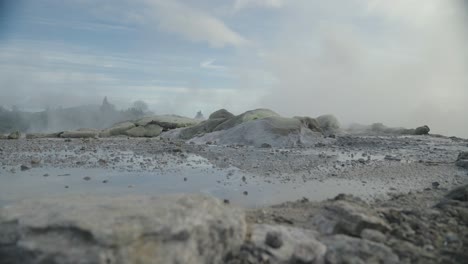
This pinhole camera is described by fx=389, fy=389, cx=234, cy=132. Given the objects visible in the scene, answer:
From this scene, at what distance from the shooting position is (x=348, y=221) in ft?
16.0

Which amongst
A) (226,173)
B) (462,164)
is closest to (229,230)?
(226,173)

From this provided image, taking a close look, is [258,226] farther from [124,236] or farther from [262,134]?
[262,134]

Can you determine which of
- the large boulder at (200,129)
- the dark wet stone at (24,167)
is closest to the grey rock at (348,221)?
the dark wet stone at (24,167)

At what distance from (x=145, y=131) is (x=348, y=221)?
23872 mm

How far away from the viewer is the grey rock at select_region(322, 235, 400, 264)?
410 centimetres

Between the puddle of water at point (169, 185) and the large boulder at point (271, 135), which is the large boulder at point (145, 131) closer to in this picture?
the large boulder at point (271, 135)

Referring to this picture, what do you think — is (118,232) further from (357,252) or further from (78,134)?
(78,134)

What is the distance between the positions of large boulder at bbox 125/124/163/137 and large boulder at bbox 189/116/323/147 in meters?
8.78

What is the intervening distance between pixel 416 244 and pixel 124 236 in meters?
3.50

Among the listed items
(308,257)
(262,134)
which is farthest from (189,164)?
(308,257)

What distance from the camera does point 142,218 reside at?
3.77 meters

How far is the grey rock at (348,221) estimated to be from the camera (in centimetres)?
481

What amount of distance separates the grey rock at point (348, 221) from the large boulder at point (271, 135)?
11.6 meters

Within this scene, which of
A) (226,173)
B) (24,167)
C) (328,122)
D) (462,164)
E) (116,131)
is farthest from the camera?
(328,122)
